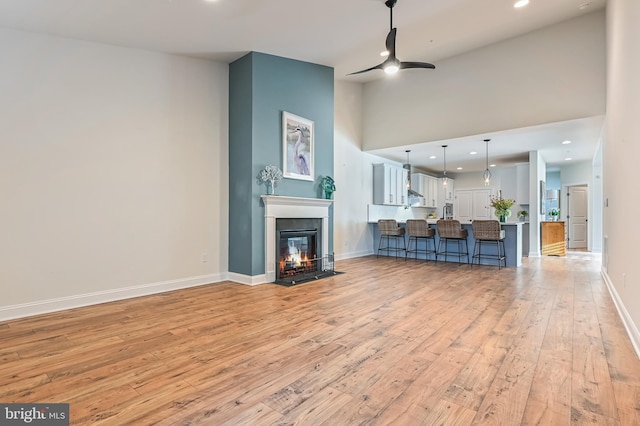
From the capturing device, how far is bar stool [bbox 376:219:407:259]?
7582 millimetres

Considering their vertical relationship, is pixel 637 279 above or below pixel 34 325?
above

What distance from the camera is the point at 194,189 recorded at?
4746 mm

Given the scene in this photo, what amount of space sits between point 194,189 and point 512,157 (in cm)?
840

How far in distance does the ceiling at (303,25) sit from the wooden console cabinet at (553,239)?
3.42 metres

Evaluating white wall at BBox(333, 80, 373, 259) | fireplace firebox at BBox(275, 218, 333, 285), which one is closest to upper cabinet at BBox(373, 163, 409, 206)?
white wall at BBox(333, 80, 373, 259)

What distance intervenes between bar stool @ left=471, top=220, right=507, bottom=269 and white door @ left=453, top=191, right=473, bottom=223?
5196 millimetres

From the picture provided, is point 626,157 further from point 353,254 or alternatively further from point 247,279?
point 353,254

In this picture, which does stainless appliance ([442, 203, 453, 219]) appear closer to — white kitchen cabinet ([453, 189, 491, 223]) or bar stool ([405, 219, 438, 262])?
white kitchen cabinet ([453, 189, 491, 223])

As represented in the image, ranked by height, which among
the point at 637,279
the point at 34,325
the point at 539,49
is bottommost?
the point at 34,325

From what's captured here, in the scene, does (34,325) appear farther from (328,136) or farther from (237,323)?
(328,136)

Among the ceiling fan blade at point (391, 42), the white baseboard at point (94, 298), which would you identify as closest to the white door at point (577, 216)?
the ceiling fan blade at point (391, 42)

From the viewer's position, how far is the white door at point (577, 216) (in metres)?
10.7

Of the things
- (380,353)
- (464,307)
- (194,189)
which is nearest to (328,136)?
(194,189)

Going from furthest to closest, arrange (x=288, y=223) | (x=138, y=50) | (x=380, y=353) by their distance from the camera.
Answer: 1. (x=288, y=223)
2. (x=138, y=50)
3. (x=380, y=353)
